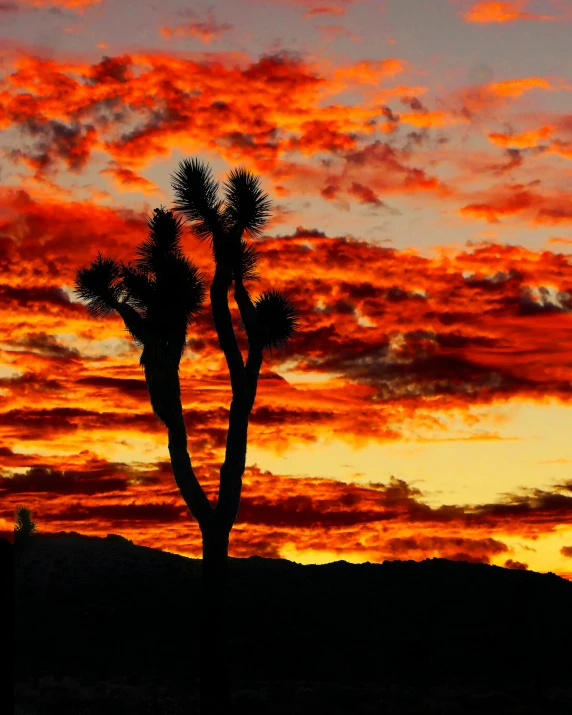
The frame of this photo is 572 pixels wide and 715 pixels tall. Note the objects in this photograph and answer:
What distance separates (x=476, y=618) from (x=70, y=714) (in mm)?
17358

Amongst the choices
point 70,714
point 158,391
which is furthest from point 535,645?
point 158,391

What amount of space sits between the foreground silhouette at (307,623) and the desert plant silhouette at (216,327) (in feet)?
28.4

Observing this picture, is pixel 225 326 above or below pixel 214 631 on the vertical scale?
above

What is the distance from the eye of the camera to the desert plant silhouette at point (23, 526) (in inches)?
1406

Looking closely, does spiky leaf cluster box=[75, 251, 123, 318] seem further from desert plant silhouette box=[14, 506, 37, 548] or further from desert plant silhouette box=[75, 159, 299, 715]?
desert plant silhouette box=[14, 506, 37, 548]

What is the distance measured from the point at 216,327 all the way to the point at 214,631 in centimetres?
601

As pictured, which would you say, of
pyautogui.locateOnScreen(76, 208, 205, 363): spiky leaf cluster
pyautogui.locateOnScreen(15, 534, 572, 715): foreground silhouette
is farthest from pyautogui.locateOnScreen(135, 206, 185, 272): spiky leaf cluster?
pyautogui.locateOnScreen(15, 534, 572, 715): foreground silhouette

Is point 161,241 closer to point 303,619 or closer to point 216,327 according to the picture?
point 216,327

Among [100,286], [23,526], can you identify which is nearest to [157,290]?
[100,286]

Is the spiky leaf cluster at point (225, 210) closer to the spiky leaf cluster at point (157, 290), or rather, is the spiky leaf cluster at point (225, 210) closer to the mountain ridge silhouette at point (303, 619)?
the spiky leaf cluster at point (157, 290)

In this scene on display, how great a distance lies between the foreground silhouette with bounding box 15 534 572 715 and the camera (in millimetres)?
32500

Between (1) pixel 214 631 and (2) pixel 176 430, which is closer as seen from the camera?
(2) pixel 176 430

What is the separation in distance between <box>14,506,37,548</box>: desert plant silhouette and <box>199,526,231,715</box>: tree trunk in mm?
16877

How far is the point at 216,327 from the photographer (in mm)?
20391
